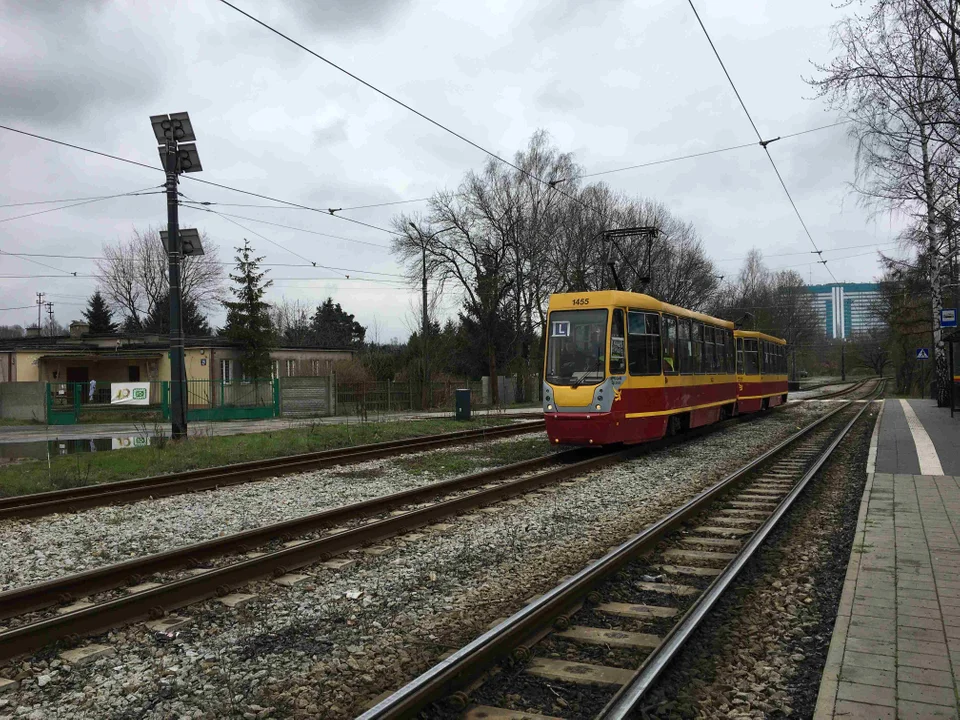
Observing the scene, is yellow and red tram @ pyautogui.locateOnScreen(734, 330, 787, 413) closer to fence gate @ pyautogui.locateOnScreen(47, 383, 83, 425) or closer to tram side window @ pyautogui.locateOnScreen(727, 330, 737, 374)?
tram side window @ pyautogui.locateOnScreen(727, 330, 737, 374)

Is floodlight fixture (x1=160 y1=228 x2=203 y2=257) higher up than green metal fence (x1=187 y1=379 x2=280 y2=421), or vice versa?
floodlight fixture (x1=160 y1=228 x2=203 y2=257)

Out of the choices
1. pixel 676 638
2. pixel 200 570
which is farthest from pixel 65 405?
pixel 676 638

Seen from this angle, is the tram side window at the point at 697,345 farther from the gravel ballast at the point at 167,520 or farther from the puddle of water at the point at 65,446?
the puddle of water at the point at 65,446

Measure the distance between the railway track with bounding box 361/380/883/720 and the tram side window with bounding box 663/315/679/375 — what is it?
7436mm

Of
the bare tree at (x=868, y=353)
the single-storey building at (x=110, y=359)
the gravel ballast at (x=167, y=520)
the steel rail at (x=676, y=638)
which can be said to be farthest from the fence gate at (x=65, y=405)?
the bare tree at (x=868, y=353)

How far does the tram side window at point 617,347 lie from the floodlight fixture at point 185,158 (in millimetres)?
10569

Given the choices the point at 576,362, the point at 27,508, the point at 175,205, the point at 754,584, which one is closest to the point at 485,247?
the point at 175,205

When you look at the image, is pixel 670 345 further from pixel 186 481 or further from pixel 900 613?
pixel 900 613

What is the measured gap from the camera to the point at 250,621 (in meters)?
5.35

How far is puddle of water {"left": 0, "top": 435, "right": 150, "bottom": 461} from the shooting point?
1749cm

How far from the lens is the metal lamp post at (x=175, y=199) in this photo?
57.4ft

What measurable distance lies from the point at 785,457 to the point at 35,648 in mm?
12981

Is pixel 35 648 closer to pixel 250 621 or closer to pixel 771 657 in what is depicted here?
pixel 250 621

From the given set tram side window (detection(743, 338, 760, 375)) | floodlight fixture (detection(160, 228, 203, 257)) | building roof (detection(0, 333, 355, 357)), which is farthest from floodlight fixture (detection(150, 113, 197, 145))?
building roof (detection(0, 333, 355, 357))
